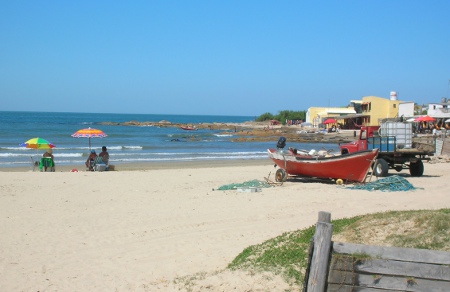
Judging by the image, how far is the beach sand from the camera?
716 centimetres

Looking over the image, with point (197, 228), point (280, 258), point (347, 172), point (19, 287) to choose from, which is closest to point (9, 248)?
point (19, 287)

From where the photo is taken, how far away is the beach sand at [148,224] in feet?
23.5

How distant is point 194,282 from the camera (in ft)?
20.7

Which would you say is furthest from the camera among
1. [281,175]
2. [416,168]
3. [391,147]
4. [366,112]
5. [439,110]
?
[366,112]

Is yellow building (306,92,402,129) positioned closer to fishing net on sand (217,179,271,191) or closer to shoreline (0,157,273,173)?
shoreline (0,157,273,173)

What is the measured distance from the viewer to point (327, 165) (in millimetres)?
16219

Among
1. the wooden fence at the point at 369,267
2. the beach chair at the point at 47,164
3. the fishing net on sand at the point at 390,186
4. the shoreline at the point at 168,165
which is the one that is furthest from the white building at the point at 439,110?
the wooden fence at the point at 369,267

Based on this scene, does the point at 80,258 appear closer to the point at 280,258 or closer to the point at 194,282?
the point at 194,282

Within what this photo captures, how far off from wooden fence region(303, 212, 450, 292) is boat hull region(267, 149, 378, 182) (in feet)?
38.0

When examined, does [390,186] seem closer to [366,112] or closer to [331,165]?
[331,165]

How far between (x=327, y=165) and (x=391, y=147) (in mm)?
3094

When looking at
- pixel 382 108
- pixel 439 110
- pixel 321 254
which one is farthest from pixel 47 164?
pixel 382 108

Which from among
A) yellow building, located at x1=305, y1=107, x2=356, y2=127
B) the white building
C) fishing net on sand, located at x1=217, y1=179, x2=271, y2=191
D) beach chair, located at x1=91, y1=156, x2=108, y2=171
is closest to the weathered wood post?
fishing net on sand, located at x1=217, y1=179, x2=271, y2=191

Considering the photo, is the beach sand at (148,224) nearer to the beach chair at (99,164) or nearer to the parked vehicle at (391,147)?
the parked vehicle at (391,147)
